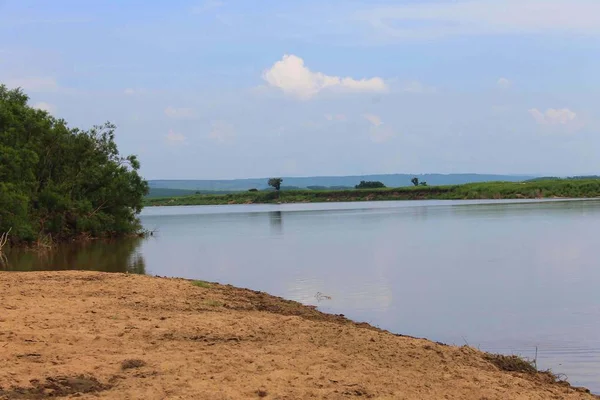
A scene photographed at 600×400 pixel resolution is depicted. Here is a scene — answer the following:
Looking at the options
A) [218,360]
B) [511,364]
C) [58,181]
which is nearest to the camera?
[218,360]

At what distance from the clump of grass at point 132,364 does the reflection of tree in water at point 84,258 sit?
14.6 meters

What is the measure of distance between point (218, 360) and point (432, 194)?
Result: 336 ft

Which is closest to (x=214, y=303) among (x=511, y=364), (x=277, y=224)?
(x=511, y=364)

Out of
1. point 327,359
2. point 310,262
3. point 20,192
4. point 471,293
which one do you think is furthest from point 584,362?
point 20,192

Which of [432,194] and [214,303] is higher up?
[432,194]

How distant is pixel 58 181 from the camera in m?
37.0

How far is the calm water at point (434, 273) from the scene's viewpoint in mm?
11500

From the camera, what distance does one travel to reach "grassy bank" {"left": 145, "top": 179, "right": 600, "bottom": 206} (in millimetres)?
89812

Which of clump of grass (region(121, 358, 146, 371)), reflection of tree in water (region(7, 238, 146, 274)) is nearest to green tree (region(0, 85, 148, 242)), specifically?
reflection of tree in water (region(7, 238, 146, 274))

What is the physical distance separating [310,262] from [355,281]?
17.2 feet

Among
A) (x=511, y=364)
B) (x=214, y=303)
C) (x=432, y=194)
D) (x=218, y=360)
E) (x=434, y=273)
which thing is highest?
(x=432, y=194)

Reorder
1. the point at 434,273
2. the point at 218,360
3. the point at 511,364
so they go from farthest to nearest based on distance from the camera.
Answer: the point at 434,273 → the point at 511,364 → the point at 218,360

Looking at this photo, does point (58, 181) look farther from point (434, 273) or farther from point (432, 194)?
point (432, 194)

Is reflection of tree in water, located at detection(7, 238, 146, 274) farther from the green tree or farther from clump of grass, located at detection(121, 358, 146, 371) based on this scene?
clump of grass, located at detection(121, 358, 146, 371)
